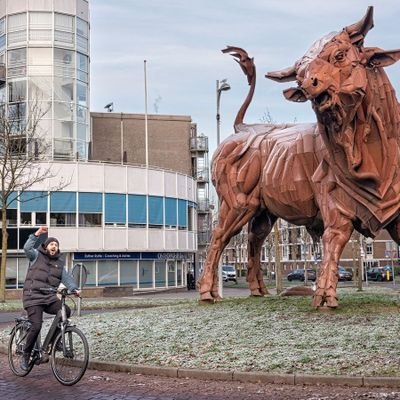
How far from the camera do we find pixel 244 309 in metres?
14.0

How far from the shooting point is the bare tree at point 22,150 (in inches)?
1286

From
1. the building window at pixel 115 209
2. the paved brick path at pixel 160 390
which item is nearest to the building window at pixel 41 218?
the building window at pixel 115 209

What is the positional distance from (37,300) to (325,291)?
5.23 metres

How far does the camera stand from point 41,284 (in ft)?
32.0

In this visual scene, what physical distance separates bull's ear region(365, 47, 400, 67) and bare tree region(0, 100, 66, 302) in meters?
21.5

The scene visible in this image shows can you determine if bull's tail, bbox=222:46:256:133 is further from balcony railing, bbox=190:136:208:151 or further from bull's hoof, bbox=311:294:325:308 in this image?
balcony railing, bbox=190:136:208:151

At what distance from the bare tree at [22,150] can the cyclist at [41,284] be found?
67.9 ft

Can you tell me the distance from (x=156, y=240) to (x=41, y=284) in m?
36.3

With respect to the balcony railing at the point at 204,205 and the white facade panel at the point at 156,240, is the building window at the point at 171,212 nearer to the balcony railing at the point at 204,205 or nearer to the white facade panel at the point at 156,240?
the white facade panel at the point at 156,240

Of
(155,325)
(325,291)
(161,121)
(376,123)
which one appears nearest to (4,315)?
(155,325)

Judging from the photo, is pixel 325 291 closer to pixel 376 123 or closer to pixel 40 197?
pixel 376 123

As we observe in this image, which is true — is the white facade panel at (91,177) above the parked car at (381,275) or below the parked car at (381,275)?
above

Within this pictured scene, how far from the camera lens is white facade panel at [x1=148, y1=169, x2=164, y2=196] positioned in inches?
1804

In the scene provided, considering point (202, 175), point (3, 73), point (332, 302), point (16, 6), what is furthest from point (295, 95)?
point (202, 175)
